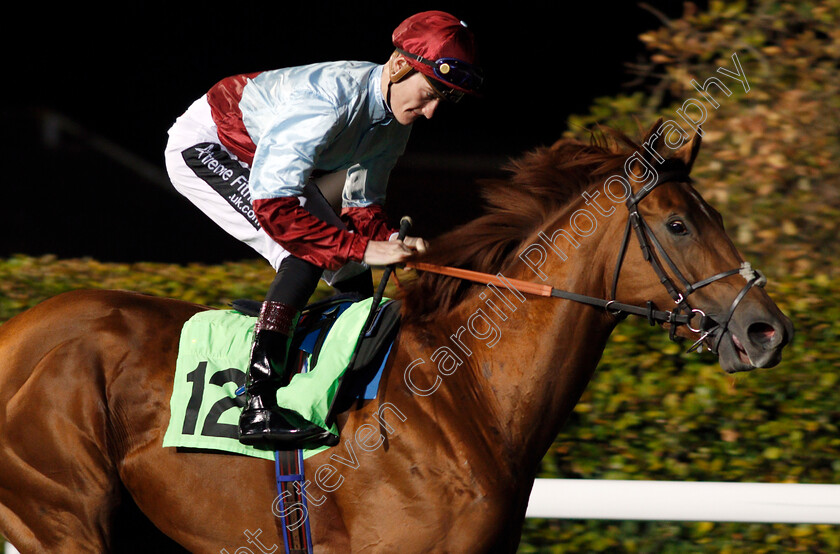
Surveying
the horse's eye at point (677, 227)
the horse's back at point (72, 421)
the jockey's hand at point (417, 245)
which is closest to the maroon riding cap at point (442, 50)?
the jockey's hand at point (417, 245)

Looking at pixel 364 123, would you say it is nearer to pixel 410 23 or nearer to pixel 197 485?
pixel 410 23

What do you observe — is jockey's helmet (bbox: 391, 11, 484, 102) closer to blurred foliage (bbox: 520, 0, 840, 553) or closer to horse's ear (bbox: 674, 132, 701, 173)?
horse's ear (bbox: 674, 132, 701, 173)

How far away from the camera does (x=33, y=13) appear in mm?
7867

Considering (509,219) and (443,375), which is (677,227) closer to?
(509,219)

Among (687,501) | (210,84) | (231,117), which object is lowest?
(687,501)

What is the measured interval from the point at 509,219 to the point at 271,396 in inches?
34.5

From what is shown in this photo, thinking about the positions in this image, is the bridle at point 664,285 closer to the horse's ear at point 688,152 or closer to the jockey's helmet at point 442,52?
the horse's ear at point 688,152

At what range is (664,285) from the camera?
2477 mm

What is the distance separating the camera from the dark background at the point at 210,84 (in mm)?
7797

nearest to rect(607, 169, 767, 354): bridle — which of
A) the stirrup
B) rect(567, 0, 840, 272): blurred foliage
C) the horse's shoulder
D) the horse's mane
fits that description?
the horse's mane

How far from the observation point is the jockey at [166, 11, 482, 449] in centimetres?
258

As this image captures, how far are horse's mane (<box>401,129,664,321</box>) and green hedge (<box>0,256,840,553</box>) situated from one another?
1.17 m

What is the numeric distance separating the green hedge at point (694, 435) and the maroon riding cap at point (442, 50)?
60.5 inches

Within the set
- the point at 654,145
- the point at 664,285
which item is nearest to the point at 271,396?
the point at 664,285
